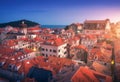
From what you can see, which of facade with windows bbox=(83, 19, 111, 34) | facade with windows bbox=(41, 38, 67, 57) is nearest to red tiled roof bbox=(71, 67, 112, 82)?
facade with windows bbox=(41, 38, 67, 57)

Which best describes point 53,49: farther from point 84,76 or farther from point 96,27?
point 96,27

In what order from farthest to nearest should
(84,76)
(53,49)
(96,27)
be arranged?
(96,27)
(53,49)
(84,76)

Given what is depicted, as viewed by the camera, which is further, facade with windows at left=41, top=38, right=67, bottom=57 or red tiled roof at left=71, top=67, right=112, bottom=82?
facade with windows at left=41, top=38, right=67, bottom=57

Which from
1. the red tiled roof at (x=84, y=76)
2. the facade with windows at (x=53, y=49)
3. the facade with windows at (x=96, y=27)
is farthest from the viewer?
the facade with windows at (x=96, y=27)

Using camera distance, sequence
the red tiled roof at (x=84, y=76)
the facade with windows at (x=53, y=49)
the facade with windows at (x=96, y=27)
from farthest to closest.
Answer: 1. the facade with windows at (x=96, y=27)
2. the facade with windows at (x=53, y=49)
3. the red tiled roof at (x=84, y=76)

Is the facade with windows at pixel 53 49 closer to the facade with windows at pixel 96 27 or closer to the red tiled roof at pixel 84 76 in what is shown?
the red tiled roof at pixel 84 76

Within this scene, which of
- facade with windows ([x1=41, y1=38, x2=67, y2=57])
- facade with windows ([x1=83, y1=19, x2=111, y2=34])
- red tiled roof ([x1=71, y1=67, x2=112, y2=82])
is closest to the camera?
red tiled roof ([x1=71, y1=67, x2=112, y2=82])

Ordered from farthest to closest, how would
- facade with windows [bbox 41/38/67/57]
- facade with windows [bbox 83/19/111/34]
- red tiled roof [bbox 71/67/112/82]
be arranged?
facade with windows [bbox 83/19/111/34] < facade with windows [bbox 41/38/67/57] < red tiled roof [bbox 71/67/112/82]

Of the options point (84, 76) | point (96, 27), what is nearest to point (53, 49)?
point (84, 76)

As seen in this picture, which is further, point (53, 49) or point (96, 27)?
point (96, 27)

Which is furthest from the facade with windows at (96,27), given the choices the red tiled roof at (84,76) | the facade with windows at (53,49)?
the red tiled roof at (84,76)

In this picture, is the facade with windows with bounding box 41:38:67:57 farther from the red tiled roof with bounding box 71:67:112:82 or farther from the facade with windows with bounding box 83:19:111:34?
the facade with windows with bounding box 83:19:111:34

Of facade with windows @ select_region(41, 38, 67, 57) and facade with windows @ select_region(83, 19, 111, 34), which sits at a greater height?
facade with windows @ select_region(83, 19, 111, 34)

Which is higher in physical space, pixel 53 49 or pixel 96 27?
pixel 96 27
